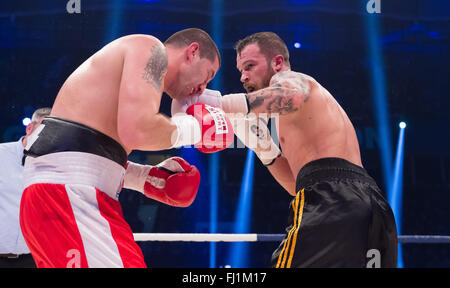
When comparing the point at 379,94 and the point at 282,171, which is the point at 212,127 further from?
the point at 379,94

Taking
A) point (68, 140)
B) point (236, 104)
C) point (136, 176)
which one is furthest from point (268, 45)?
point (68, 140)

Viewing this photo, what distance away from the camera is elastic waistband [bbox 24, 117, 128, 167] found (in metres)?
1.36

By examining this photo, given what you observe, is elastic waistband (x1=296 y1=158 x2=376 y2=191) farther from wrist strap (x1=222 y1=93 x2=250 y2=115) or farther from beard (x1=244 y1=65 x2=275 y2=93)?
beard (x1=244 y1=65 x2=275 y2=93)

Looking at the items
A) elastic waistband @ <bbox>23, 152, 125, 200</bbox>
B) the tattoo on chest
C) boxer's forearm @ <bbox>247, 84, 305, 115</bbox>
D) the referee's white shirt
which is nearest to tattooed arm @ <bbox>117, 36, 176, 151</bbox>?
the tattoo on chest

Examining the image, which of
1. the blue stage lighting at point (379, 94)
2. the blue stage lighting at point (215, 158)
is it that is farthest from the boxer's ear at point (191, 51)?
the blue stage lighting at point (379, 94)

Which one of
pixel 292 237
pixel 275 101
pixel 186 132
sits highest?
pixel 275 101

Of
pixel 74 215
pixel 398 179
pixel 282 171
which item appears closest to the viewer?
pixel 74 215

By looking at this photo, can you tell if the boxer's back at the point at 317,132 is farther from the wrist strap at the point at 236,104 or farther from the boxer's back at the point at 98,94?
the boxer's back at the point at 98,94

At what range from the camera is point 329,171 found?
63.7 inches

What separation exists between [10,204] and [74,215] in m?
1.51

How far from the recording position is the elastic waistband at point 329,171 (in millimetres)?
1612

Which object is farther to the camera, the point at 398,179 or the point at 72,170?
the point at 398,179
